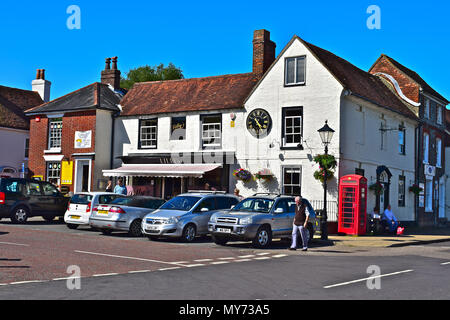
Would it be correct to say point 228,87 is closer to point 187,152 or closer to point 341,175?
point 187,152

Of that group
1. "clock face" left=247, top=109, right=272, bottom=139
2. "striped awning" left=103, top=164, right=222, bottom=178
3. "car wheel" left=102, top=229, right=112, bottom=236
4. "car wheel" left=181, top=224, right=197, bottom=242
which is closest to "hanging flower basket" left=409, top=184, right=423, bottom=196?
"clock face" left=247, top=109, right=272, bottom=139

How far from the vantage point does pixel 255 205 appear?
61.8ft

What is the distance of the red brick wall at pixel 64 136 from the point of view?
101 ft

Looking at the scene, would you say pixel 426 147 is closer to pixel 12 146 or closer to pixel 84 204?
pixel 84 204

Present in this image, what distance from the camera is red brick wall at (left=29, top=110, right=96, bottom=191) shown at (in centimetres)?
3092

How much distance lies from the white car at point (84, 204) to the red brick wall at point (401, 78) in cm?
2038

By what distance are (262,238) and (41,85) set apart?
3324 centimetres

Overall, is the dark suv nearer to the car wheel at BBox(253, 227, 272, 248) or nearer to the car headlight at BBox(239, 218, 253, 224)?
the car headlight at BBox(239, 218, 253, 224)

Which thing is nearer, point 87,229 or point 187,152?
point 87,229

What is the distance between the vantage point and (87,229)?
73.9 feet

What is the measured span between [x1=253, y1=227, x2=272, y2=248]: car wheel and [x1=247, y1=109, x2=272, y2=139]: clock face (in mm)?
9847

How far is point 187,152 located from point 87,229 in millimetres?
8423

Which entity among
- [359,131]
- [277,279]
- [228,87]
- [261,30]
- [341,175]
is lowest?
[277,279]
